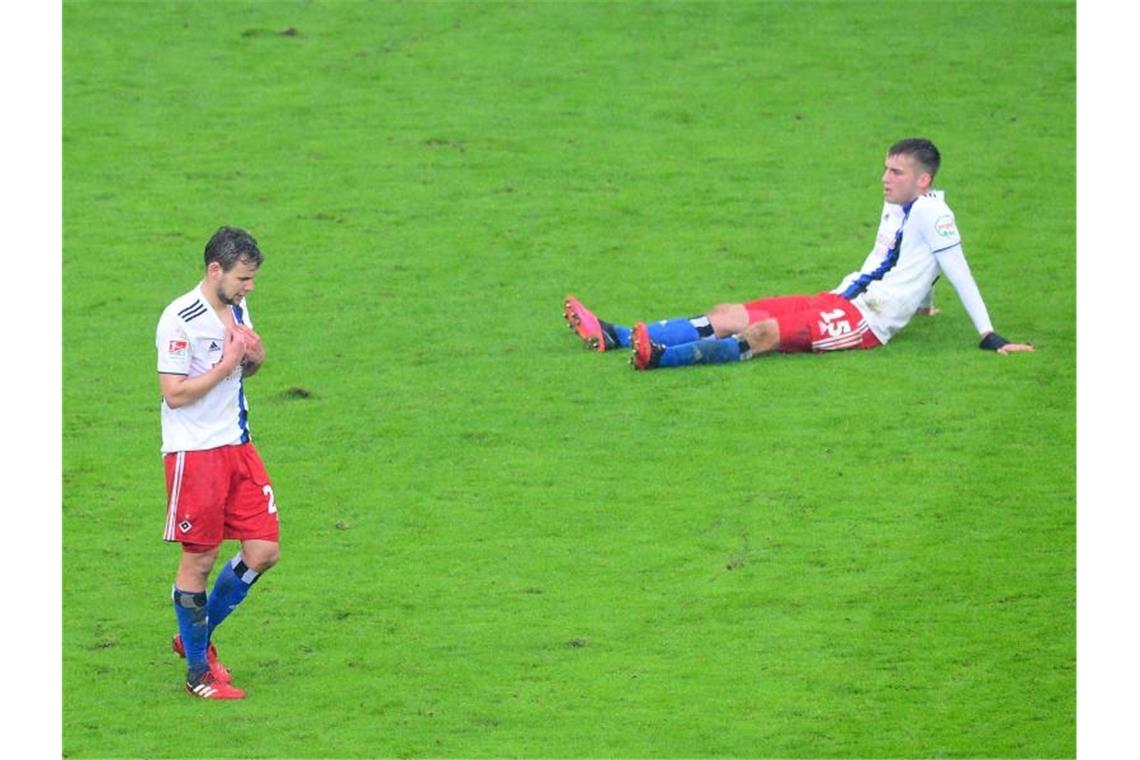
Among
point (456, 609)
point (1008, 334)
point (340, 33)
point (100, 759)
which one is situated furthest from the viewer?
point (340, 33)

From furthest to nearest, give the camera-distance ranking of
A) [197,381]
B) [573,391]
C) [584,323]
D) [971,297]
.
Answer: [584,323], [971,297], [573,391], [197,381]

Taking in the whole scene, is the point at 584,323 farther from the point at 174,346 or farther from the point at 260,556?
the point at 174,346

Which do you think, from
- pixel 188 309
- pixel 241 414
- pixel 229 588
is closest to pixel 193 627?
pixel 229 588

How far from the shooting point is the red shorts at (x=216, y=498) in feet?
27.8

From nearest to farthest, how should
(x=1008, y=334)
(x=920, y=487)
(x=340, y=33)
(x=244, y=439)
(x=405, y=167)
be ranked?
1. (x=244, y=439)
2. (x=920, y=487)
3. (x=1008, y=334)
4. (x=405, y=167)
5. (x=340, y=33)

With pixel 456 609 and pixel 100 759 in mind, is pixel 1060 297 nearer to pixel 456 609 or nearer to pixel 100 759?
pixel 456 609

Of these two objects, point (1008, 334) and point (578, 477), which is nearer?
point (578, 477)

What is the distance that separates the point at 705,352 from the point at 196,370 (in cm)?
463

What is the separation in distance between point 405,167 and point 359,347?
3270 mm

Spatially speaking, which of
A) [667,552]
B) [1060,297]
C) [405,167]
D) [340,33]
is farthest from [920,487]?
[340,33]

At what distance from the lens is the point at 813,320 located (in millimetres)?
12562

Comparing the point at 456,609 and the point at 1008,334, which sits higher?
the point at 1008,334

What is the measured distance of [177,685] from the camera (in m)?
8.80

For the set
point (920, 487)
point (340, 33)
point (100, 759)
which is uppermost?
point (340, 33)
